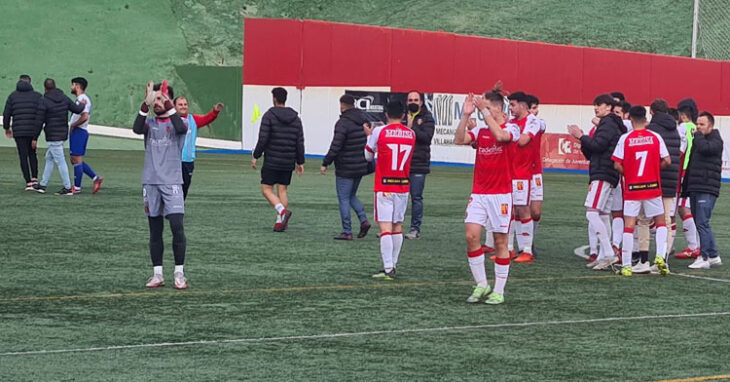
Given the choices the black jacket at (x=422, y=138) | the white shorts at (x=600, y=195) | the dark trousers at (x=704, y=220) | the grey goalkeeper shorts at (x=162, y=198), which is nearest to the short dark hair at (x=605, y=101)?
the white shorts at (x=600, y=195)

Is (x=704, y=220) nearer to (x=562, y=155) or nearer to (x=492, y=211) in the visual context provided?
(x=492, y=211)

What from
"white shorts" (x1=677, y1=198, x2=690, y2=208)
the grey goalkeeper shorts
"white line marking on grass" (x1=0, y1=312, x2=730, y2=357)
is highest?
the grey goalkeeper shorts

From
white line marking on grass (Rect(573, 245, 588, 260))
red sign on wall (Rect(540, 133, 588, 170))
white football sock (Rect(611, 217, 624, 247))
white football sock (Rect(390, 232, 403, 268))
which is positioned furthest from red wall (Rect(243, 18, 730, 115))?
white football sock (Rect(390, 232, 403, 268))

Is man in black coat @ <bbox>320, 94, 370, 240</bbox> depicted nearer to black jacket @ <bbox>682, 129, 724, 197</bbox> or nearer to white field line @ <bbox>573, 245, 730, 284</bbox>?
white field line @ <bbox>573, 245, 730, 284</bbox>

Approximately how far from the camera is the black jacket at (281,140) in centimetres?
1712

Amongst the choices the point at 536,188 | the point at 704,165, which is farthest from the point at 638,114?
the point at 536,188

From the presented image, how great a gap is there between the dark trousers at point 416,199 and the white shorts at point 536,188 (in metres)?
2.30

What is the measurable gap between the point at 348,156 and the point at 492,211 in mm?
5667

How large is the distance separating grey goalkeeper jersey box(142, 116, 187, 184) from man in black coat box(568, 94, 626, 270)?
486 centimetres

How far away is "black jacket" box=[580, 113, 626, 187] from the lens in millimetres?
14000

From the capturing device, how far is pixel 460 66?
1561 inches

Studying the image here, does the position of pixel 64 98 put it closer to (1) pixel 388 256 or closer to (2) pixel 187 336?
(1) pixel 388 256

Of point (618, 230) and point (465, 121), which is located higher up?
point (465, 121)

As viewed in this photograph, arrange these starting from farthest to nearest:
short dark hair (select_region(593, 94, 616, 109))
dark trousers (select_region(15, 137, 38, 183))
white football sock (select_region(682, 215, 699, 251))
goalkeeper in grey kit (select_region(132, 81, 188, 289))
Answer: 1. dark trousers (select_region(15, 137, 38, 183))
2. white football sock (select_region(682, 215, 699, 251))
3. short dark hair (select_region(593, 94, 616, 109))
4. goalkeeper in grey kit (select_region(132, 81, 188, 289))
